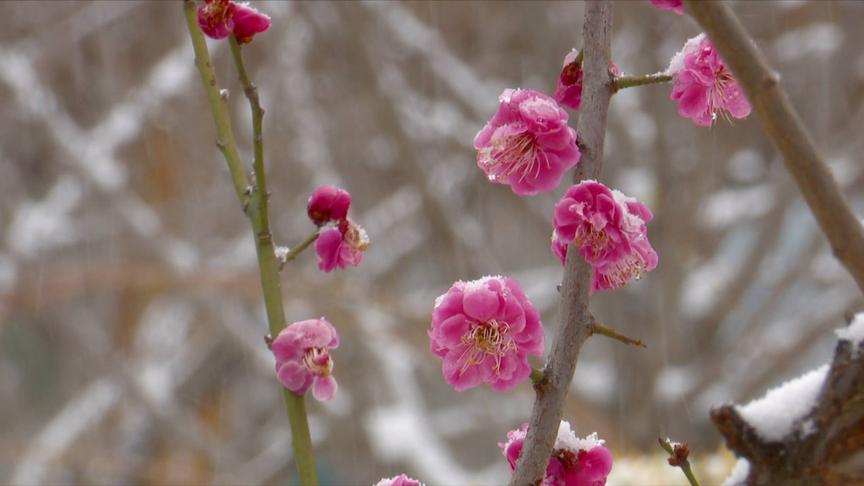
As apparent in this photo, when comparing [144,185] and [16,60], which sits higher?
[144,185]

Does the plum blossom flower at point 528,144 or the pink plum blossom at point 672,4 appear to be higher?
the pink plum blossom at point 672,4

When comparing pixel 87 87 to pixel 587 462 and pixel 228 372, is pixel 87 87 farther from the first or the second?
pixel 587 462

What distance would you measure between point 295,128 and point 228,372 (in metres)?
2.92

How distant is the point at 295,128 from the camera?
440 centimetres

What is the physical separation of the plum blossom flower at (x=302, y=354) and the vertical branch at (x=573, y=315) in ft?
0.59

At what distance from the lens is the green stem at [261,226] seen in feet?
2.11

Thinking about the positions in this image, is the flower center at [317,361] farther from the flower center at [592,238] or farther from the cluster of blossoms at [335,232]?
the flower center at [592,238]

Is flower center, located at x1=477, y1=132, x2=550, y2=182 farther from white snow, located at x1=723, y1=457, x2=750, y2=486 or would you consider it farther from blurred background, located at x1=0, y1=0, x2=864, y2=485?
blurred background, located at x1=0, y1=0, x2=864, y2=485

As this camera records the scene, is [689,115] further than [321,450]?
No

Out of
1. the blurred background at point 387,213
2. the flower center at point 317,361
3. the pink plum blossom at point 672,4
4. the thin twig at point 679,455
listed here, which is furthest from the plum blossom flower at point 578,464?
the blurred background at point 387,213

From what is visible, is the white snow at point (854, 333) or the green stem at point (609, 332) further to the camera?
the green stem at point (609, 332)

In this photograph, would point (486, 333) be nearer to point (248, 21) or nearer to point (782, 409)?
point (782, 409)

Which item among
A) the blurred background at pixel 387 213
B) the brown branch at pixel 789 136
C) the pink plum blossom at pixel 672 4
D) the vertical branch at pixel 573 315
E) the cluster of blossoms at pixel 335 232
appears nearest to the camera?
the brown branch at pixel 789 136

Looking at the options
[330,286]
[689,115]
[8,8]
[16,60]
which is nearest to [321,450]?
[330,286]
